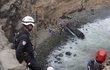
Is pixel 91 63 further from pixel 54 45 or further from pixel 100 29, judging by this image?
pixel 100 29

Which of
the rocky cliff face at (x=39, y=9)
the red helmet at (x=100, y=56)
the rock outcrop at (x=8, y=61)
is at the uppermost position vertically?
the red helmet at (x=100, y=56)

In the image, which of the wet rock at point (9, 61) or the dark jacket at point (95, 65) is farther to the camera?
the dark jacket at point (95, 65)

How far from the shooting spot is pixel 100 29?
75.6 feet

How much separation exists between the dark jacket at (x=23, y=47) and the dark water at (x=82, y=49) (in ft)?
28.1

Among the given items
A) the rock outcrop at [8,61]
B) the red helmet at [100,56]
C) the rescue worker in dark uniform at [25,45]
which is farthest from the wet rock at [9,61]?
the red helmet at [100,56]

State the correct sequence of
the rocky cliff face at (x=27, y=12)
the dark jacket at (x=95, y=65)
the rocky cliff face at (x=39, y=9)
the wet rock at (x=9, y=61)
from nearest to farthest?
the wet rock at (x=9, y=61) < the dark jacket at (x=95, y=65) < the rocky cliff face at (x=27, y=12) < the rocky cliff face at (x=39, y=9)

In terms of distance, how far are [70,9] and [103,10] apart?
12.6ft

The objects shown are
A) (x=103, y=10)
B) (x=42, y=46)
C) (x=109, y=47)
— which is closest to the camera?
(x=42, y=46)

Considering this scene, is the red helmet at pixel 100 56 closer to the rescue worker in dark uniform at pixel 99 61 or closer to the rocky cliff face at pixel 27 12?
the rescue worker in dark uniform at pixel 99 61

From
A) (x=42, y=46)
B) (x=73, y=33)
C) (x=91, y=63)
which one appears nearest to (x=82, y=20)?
(x=73, y=33)

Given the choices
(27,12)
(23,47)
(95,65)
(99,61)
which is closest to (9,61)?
(23,47)

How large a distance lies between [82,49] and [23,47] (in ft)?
38.3

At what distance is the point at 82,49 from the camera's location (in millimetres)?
19828

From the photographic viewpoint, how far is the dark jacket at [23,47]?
8570mm
